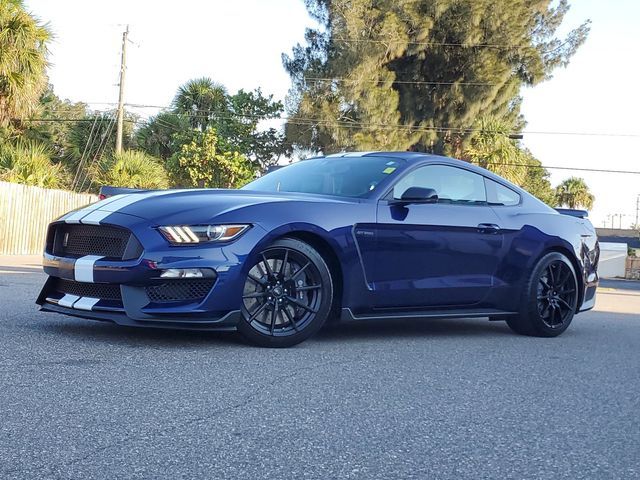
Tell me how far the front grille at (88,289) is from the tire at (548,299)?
3363 millimetres

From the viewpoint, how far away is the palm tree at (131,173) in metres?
24.7

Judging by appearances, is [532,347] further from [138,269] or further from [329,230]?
[138,269]

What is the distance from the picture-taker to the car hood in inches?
206

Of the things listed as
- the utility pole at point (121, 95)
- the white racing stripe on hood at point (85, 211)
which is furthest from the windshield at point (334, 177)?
the utility pole at point (121, 95)

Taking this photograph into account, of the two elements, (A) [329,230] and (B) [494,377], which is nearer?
(B) [494,377]

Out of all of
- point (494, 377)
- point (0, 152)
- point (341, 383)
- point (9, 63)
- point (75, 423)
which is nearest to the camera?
point (75, 423)

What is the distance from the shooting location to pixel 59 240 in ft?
18.7

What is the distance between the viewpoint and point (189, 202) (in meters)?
5.41

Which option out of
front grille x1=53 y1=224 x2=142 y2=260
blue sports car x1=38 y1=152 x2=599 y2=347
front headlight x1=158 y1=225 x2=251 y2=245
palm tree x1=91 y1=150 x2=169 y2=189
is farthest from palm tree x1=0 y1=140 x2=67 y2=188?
front headlight x1=158 y1=225 x2=251 y2=245

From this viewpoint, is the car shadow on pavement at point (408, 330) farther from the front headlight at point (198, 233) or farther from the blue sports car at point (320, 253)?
the front headlight at point (198, 233)

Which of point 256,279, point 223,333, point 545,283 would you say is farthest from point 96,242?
point 545,283

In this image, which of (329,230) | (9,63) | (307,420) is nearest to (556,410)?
(307,420)

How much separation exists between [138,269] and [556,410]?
2.52 meters

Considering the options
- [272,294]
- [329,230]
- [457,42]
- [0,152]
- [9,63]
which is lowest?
[272,294]
